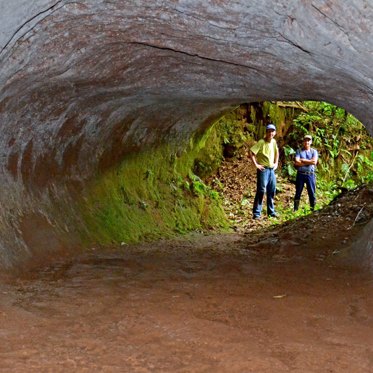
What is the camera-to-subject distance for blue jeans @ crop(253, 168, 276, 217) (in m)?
12.7

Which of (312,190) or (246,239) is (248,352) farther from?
(312,190)

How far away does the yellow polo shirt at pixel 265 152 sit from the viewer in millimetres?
12453

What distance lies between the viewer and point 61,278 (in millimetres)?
5566

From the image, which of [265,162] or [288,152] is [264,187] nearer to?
[265,162]

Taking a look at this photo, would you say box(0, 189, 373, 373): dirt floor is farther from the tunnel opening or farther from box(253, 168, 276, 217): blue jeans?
the tunnel opening

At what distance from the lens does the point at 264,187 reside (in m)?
12.7

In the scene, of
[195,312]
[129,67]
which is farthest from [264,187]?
[195,312]

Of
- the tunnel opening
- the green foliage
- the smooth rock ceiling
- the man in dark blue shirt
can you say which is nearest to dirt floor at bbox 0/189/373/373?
the smooth rock ceiling

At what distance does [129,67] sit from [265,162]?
7.65m

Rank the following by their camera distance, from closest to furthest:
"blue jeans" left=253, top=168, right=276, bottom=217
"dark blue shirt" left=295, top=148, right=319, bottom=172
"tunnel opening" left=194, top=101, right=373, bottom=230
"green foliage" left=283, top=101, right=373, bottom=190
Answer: "blue jeans" left=253, top=168, right=276, bottom=217 → "dark blue shirt" left=295, top=148, right=319, bottom=172 → "tunnel opening" left=194, top=101, right=373, bottom=230 → "green foliage" left=283, top=101, right=373, bottom=190

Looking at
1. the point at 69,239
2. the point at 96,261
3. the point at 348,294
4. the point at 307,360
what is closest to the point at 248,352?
the point at 307,360

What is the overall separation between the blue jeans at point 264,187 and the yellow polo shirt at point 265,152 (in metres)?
0.19

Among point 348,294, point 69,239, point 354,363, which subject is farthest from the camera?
point 69,239

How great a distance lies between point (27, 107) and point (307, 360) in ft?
13.3
